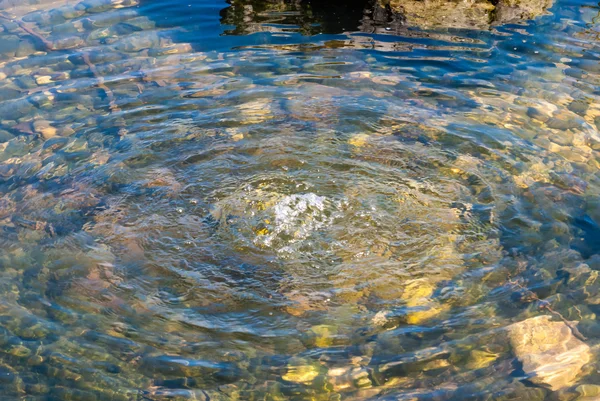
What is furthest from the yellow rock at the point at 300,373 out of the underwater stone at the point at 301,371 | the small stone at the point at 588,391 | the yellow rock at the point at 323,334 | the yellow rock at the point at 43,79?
the yellow rock at the point at 43,79

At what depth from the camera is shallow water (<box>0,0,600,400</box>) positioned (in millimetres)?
4793

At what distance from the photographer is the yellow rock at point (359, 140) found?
7426 mm

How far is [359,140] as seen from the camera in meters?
7.50

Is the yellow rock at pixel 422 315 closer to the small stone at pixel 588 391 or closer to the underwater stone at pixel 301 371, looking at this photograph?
the underwater stone at pixel 301 371

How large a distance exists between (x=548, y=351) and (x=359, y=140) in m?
3.54

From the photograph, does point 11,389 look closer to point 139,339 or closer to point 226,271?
Answer: point 139,339

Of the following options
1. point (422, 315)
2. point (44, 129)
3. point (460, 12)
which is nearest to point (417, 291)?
point (422, 315)

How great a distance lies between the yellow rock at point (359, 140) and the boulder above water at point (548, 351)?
10.2ft

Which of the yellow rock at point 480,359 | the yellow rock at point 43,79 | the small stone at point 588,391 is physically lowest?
the small stone at point 588,391

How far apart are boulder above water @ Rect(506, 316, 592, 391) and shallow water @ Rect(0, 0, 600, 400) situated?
0.07 metres

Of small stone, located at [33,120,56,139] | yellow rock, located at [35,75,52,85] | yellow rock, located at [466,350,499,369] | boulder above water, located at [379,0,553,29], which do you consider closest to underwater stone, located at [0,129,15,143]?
small stone, located at [33,120,56,139]

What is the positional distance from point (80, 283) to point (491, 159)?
472 centimetres

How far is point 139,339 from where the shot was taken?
16.3ft

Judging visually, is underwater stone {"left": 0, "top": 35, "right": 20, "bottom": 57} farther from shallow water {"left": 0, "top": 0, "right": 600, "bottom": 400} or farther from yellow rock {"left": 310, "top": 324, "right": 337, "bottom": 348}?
yellow rock {"left": 310, "top": 324, "right": 337, "bottom": 348}
